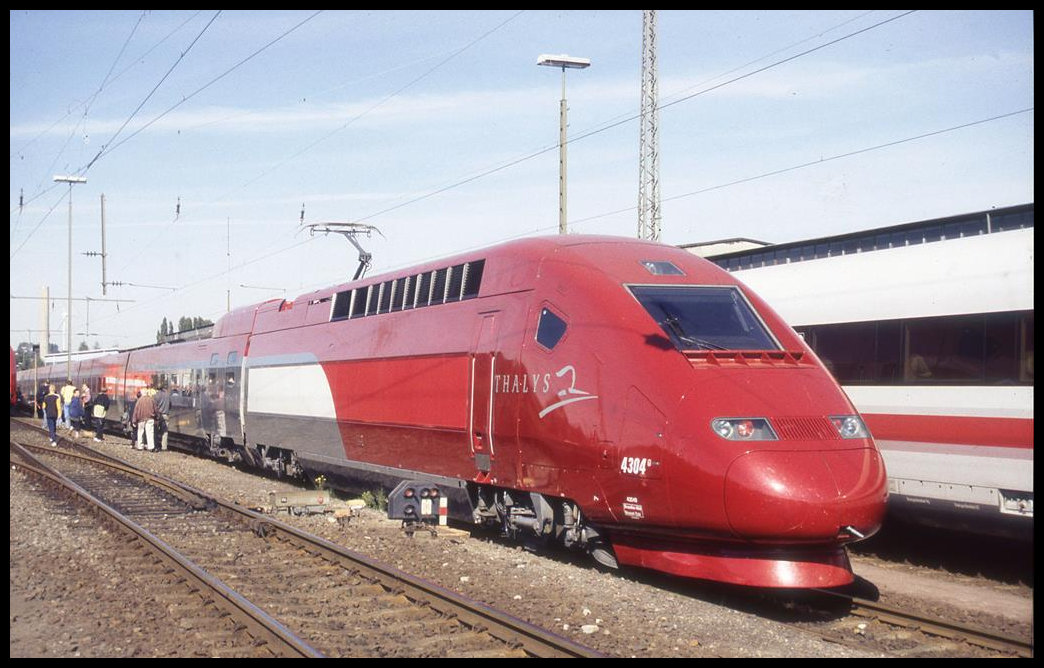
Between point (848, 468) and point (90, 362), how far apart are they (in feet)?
122

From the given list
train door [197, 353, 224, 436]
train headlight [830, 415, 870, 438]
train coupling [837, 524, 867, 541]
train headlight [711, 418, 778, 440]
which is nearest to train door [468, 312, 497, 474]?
train headlight [711, 418, 778, 440]

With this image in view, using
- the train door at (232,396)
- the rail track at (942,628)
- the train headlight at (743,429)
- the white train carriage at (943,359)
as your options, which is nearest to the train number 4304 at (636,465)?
the train headlight at (743,429)

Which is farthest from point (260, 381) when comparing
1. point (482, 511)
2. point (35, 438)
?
point (35, 438)

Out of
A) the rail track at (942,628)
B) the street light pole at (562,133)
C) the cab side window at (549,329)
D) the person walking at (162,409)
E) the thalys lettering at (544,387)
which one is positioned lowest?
the rail track at (942,628)

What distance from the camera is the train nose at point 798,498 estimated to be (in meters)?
7.38

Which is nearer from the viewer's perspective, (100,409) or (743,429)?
(743,429)

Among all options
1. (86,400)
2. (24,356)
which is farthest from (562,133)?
(24,356)

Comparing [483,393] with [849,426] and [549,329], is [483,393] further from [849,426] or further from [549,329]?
[849,426]

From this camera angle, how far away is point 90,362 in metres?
39.2

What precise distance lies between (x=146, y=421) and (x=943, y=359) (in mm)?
22750

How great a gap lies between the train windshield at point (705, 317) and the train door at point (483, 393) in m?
1.94

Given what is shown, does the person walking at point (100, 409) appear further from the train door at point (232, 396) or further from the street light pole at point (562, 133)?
the street light pole at point (562, 133)

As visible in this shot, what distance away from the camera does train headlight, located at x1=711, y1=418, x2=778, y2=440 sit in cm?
769

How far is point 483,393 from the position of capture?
10.4 meters
